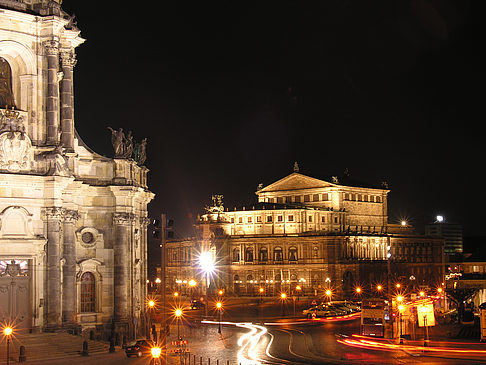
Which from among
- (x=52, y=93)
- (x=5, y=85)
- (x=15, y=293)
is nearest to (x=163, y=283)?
(x=15, y=293)

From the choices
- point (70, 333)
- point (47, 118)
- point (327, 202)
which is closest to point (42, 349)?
point (70, 333)

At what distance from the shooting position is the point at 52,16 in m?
52.2

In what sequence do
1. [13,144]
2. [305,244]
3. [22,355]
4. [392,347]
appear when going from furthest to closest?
1. [305,244]
2. [392,347]
3. [13,144]
4. [22,355]

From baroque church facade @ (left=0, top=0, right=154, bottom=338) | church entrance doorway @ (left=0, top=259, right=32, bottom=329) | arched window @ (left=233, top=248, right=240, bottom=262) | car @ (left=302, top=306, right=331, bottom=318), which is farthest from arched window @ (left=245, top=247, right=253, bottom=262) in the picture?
church entrance doorway @ (left=0, top=259, right=32, bottom=329)

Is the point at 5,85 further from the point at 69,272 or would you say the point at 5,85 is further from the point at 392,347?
the point at 392,347

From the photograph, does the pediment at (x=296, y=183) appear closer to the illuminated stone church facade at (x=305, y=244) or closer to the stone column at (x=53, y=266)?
the illuminated stone church facade at (x=305, y=244)

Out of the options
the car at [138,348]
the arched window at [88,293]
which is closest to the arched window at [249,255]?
the arched window at [88,293]

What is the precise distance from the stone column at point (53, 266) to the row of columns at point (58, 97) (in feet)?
15.8

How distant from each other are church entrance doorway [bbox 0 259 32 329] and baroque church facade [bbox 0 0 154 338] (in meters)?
0.06

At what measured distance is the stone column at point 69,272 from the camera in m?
51.6

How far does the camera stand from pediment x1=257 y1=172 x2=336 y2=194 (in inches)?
6270

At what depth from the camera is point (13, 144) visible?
166 ft

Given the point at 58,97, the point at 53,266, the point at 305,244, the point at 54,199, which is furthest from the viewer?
the point at 305,244

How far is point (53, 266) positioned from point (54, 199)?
14.3ft
